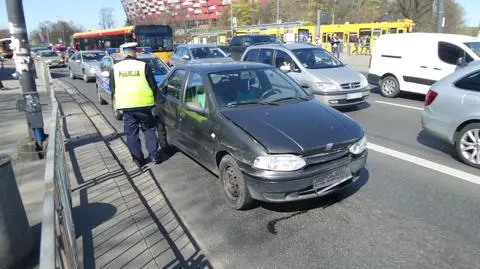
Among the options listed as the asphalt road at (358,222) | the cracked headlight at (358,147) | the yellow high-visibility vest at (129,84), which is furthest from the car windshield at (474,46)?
the yellow high-visibility vest at (129,84)

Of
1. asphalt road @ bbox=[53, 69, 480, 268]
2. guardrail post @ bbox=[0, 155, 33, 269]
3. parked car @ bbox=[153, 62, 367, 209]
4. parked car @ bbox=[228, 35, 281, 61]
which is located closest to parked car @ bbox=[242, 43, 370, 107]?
asphalt road @ bbox=[53, 69, 480, 268]

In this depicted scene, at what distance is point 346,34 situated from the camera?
115ft

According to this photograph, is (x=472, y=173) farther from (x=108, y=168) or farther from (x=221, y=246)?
(x=108, y=168)

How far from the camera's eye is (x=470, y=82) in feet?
18.3

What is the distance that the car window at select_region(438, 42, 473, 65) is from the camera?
9.82 m

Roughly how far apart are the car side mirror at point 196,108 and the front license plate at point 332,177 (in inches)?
65.3

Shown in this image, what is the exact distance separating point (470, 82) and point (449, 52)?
16.8 ft

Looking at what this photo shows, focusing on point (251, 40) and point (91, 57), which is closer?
point (91, 57)

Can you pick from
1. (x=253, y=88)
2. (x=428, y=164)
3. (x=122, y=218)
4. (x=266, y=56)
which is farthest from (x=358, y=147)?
(x=266, y=56)

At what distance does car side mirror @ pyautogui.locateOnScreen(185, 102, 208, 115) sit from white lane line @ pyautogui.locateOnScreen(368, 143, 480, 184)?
3180 mm

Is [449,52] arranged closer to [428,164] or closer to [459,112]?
[459,112]

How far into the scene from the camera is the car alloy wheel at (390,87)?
11353 mm

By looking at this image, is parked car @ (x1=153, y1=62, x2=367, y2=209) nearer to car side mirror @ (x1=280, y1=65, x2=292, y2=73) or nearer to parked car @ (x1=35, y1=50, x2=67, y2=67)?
car side mirror @ (x1=280, y1=65, x2=292, y2=73)

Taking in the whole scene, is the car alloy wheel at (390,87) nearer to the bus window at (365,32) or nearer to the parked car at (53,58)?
the bus window at (365,32)
